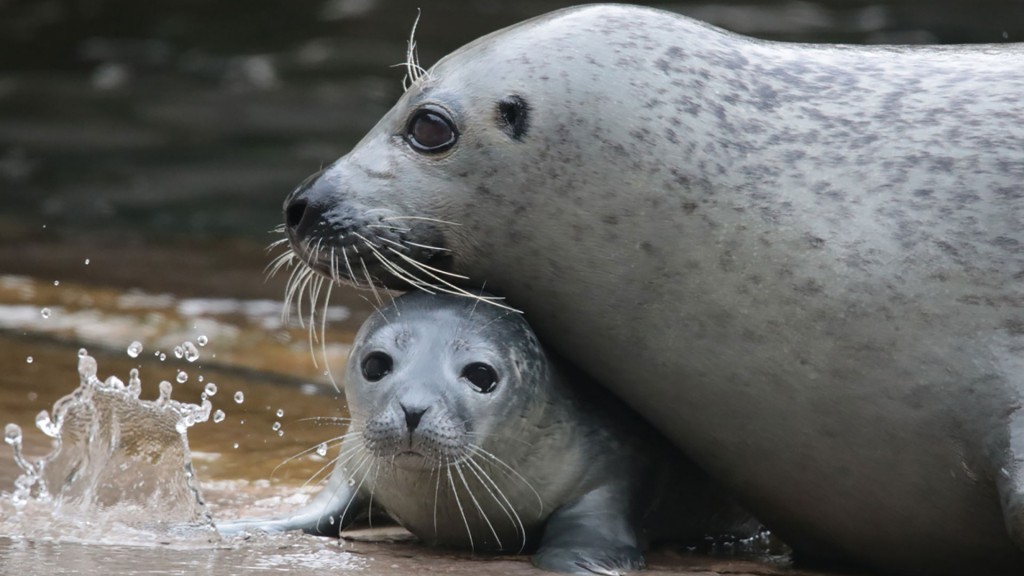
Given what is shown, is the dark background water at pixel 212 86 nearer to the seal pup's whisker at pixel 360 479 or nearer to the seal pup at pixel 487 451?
the seal pup's whisker at pixel 360 479

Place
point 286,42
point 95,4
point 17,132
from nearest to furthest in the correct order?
1. point 17,132
2. point 286,42
3. point 95,4

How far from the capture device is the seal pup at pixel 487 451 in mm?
4406

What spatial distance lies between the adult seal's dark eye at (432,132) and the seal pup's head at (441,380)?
41cm

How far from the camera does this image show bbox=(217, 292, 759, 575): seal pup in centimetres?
441

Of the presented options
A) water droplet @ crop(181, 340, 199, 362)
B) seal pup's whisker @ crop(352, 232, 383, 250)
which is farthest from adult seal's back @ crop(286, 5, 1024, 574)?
water droplet @ crop(181, 340, 199, 362)

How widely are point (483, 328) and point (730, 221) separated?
722 millimetres

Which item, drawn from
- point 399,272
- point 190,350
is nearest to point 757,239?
point 399,272

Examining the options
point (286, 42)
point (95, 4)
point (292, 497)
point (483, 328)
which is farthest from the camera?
point (95, 4)

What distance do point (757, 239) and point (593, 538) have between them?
88 cm

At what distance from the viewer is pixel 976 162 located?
14.4 feet

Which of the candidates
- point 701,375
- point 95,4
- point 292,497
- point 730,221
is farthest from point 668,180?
point 95,4

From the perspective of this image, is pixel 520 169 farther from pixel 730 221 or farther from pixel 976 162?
pixel 976 162

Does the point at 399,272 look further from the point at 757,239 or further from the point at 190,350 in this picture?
the point at 190,350

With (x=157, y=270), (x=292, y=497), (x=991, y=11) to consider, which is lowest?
(x=292, y=497)
